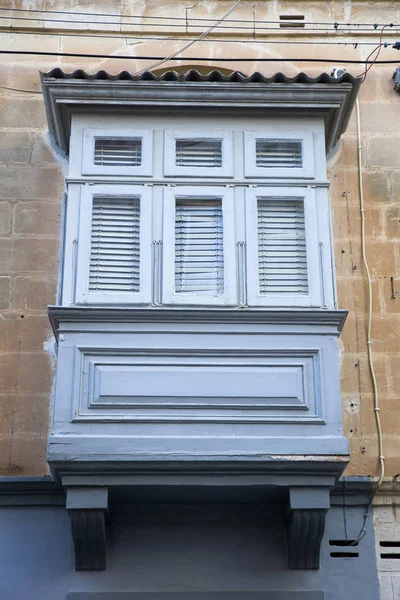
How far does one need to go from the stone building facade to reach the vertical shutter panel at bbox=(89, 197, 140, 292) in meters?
0.35

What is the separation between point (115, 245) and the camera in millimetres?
9984

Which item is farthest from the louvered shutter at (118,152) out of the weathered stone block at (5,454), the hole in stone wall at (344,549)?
the hole in stone wall at (344,549)

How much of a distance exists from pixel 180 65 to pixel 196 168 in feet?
8.29

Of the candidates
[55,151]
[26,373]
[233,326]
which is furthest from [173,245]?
[55,151]

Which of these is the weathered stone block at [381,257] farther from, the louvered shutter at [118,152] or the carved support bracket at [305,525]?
the carved support bracket at [305,525]

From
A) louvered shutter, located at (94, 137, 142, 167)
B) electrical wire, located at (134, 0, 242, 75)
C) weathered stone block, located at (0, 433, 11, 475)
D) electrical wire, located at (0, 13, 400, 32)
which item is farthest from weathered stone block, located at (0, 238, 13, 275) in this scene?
electrical wire, located at (0, 13, 400, 32)

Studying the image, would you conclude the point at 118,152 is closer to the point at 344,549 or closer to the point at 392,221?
the point at 392,221

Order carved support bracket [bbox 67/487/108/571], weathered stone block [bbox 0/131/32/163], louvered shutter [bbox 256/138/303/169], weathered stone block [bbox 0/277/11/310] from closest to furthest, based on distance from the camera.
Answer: carved support bracket [bbox 67/487/108/571], louvered shutter [bbox 256/138/303/169], weathered stone block [bbox 0/277/11/310], weathered stone block [bbox 0/131/32/163]

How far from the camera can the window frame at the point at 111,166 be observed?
10.3 meters

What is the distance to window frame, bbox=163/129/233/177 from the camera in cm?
1027

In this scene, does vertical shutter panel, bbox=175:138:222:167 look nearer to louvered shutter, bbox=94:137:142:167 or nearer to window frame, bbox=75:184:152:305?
louvered shutter, bbox=94:137:142:167

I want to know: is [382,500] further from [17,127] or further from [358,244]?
[17,127]

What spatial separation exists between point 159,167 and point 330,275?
1.92 m

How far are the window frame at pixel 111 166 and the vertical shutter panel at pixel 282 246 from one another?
1.13m
